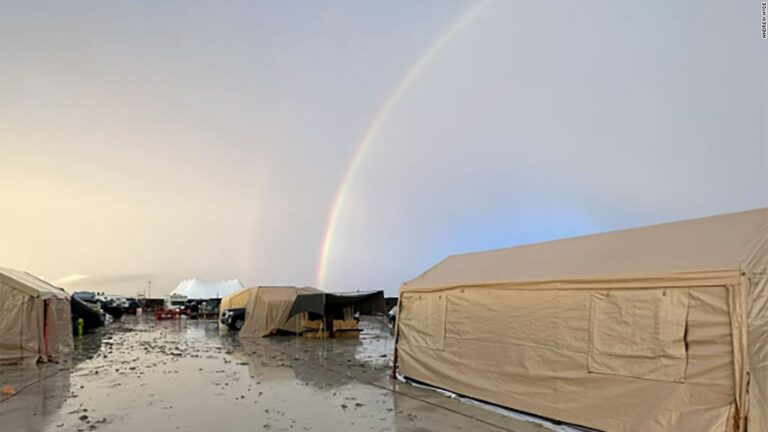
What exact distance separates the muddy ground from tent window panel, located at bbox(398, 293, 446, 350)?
2.96 ft

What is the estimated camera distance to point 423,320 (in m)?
9.95

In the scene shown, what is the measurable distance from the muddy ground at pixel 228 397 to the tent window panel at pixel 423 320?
35.5 inches

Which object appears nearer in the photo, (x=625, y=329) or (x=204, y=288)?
(x=625, y=329)

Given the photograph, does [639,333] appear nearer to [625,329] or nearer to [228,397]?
[625,329]

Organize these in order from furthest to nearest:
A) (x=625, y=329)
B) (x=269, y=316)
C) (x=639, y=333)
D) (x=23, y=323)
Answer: (x=269, y=316)
(x=23, y=323)
(x=625, y=329)
(x=639, y=333)

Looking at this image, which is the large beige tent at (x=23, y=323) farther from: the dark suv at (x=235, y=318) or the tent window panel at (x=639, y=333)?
the tent window panel at (x=639, y=333)

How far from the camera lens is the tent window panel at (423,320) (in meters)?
9.44

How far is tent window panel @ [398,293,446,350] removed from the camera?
944cm

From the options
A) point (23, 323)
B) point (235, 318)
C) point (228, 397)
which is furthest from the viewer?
point (235, 318)

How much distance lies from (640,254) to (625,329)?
46.1 inches

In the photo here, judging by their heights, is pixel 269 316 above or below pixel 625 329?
below

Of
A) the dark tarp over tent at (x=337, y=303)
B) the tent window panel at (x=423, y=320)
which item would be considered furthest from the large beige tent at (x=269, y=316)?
the tent window panel at (x=423, y=320)

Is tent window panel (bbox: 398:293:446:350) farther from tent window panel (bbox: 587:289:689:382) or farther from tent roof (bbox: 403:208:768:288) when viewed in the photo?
tent window panel (bbox: 587:289:689:382)

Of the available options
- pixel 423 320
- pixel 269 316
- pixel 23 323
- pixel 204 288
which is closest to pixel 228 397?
pixel 423 320
